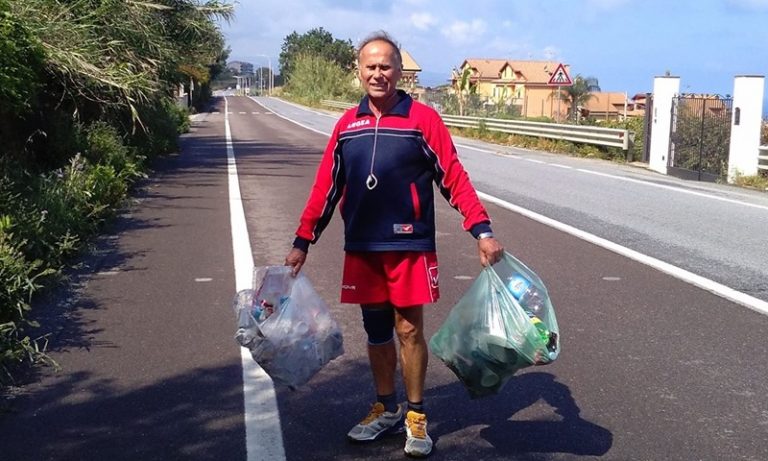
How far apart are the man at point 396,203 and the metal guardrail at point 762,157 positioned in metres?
14.5

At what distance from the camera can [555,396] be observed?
4891 mm

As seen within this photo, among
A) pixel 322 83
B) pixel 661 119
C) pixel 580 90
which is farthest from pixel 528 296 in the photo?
pixel 322 83

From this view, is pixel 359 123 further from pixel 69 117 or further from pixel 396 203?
pixel 69 117

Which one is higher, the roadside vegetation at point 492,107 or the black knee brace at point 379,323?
the roadside vegetation at point 492,107

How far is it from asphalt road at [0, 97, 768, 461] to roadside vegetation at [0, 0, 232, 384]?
1.23ft

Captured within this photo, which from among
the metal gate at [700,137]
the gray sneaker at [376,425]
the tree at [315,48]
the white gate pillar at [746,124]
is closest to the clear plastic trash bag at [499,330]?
the gray sneaker at [376,425]

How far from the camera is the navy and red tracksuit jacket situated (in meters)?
3.99

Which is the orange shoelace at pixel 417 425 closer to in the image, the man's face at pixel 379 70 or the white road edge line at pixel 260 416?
the white road edge line at pixel 260 416

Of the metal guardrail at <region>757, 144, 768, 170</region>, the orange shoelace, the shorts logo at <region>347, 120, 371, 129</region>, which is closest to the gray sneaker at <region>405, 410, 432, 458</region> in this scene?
the orange shoelace

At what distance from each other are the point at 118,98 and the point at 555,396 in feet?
37.0

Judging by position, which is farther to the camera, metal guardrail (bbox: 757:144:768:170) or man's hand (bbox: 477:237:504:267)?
metal guardrail (bbox: 757:144:768:170)

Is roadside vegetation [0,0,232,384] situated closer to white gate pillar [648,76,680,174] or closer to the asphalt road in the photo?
the asphalt road

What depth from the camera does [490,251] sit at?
12.9 ft

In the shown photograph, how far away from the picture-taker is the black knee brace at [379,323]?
4.20 meters
